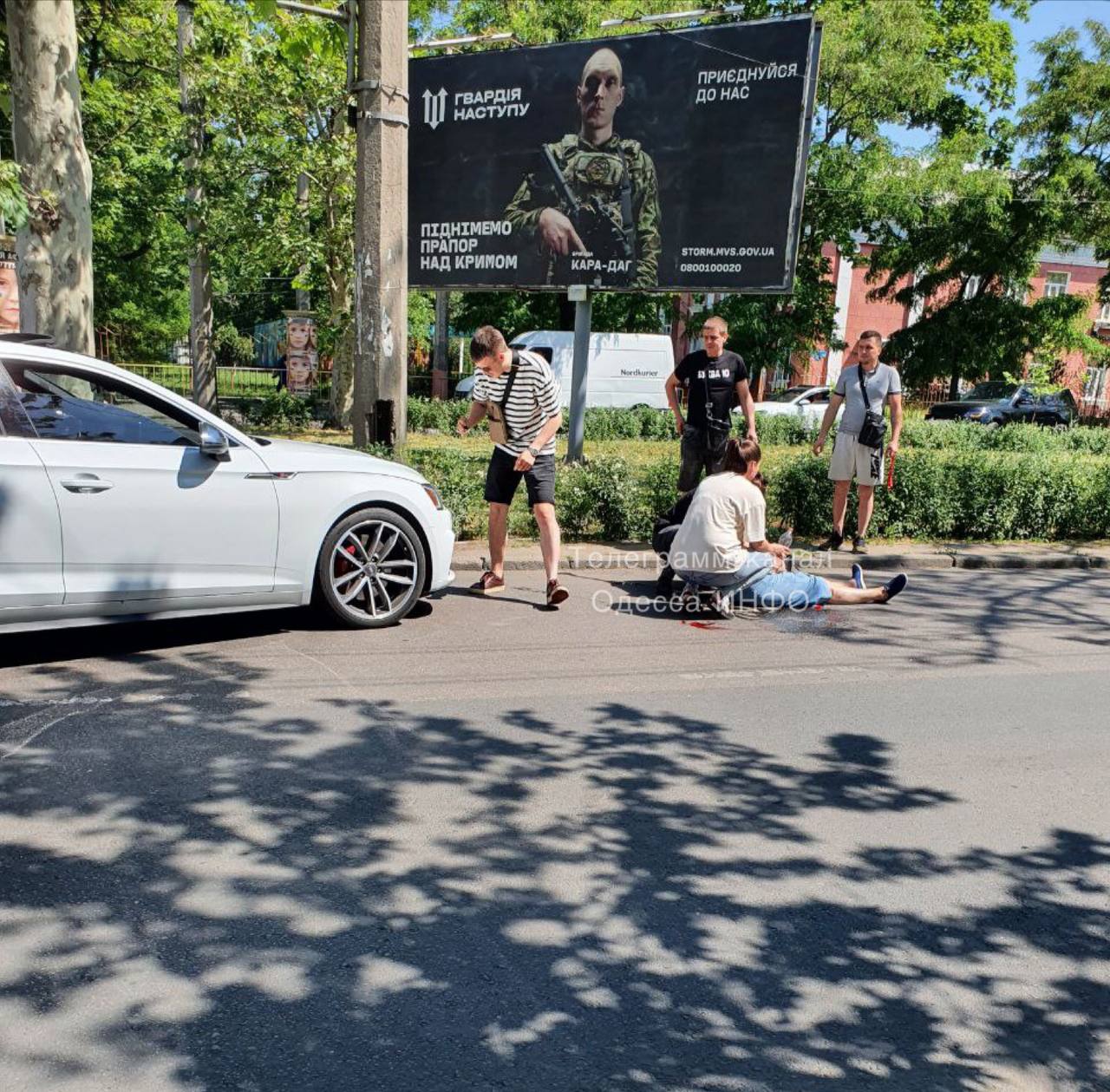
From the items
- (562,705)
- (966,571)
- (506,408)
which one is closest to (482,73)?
(506,408)

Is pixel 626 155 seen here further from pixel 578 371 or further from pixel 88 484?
pixel 88 484

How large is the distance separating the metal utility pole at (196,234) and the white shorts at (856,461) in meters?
14.7

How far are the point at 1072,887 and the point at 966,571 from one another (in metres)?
6.25

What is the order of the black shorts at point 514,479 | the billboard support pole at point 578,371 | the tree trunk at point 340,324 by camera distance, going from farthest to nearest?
the tree trunk at point 340,324 < the billboard support pole at point 578,371 < the black shorts at point 514,479

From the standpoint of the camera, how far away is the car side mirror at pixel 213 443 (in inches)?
219

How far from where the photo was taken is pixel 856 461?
9234mm

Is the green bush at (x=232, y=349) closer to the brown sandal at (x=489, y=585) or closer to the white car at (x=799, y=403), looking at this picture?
the white car at (x=799, y=403)

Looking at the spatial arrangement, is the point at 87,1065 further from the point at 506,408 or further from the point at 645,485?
the point at 645,485

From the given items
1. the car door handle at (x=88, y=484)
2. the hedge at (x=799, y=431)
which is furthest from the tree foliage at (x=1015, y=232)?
the car door handle at (x=88, y=484)

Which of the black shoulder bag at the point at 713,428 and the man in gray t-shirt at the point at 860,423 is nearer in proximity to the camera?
the black shoulder bag at the point at 713,428

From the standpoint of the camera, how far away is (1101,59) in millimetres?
30641

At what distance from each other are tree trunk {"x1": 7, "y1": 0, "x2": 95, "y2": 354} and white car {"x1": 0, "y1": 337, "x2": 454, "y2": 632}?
3.01 metres

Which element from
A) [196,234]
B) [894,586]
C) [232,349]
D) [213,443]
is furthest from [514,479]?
[232,349]

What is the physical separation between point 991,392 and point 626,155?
74.0ft
